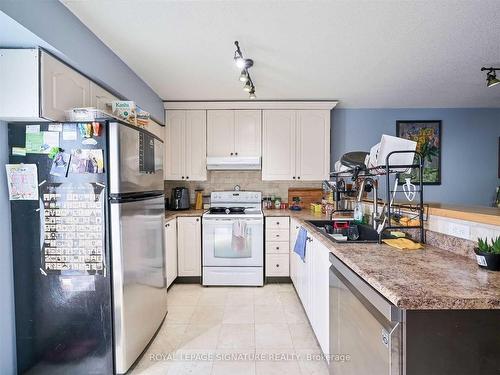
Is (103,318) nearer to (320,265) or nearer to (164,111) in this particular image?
(320,265)

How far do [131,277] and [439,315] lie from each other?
172 cm

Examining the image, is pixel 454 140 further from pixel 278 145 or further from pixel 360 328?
pixel 360 328

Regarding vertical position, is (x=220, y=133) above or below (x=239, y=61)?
below

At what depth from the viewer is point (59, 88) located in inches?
64.0

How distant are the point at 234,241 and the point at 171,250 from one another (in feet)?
2.60

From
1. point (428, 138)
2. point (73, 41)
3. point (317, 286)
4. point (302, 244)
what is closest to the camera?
point (73, 41)

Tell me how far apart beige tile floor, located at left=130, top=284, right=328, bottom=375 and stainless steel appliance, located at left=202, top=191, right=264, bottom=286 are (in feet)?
0.71

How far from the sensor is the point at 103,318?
1.59 m

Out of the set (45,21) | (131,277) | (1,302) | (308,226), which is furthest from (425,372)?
(45,21)

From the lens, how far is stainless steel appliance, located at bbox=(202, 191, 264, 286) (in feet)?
10.2

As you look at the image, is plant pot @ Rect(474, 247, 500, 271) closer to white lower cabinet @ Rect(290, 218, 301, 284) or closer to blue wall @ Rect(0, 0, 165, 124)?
white lower cabinet @ Rect(290, 218, 301, 284)

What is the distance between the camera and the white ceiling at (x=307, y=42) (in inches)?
62.6

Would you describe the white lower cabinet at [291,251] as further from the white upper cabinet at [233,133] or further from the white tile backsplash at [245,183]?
the white upper cabinet at [233,133]

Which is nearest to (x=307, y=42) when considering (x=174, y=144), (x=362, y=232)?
(x=362, y=232)
